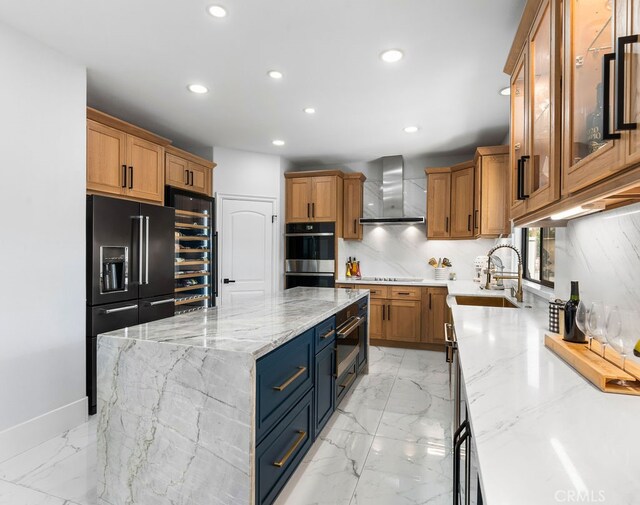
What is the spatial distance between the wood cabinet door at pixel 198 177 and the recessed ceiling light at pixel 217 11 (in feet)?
7.73

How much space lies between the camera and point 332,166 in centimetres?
581

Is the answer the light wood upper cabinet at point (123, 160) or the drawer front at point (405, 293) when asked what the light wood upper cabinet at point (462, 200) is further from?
the light wood upper cabinet at point (123, 160)

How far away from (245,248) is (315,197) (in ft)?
4.12

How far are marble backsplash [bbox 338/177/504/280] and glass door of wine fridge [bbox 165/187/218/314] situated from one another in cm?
195

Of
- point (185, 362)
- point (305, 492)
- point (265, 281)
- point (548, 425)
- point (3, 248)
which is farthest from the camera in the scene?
point (265, 281)

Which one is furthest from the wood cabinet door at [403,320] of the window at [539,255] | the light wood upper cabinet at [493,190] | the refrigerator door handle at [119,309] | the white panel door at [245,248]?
the refrigerator door handle at [119,309]

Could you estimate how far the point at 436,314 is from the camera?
4.71 metres

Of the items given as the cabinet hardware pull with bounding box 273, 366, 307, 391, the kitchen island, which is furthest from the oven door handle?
the kitchen island

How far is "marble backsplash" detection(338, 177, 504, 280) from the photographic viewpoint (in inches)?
205

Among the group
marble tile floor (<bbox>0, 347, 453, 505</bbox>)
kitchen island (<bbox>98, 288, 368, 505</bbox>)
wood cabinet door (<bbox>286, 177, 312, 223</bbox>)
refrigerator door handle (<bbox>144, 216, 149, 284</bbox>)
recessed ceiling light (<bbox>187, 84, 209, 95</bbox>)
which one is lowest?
marble tile floor (<bbox>0, 347, 453, 505</bbox>)

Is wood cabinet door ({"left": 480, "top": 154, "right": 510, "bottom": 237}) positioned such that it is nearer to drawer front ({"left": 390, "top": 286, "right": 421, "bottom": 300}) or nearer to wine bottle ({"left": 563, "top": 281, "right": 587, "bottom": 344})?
drawer front ({"left": 390, "top": 286, "right": 421, "bottom": 300})

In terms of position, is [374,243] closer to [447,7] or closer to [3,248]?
[447,7]

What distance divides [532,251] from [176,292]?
3.73m

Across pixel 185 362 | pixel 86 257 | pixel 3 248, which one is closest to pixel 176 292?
pixel 86 257
